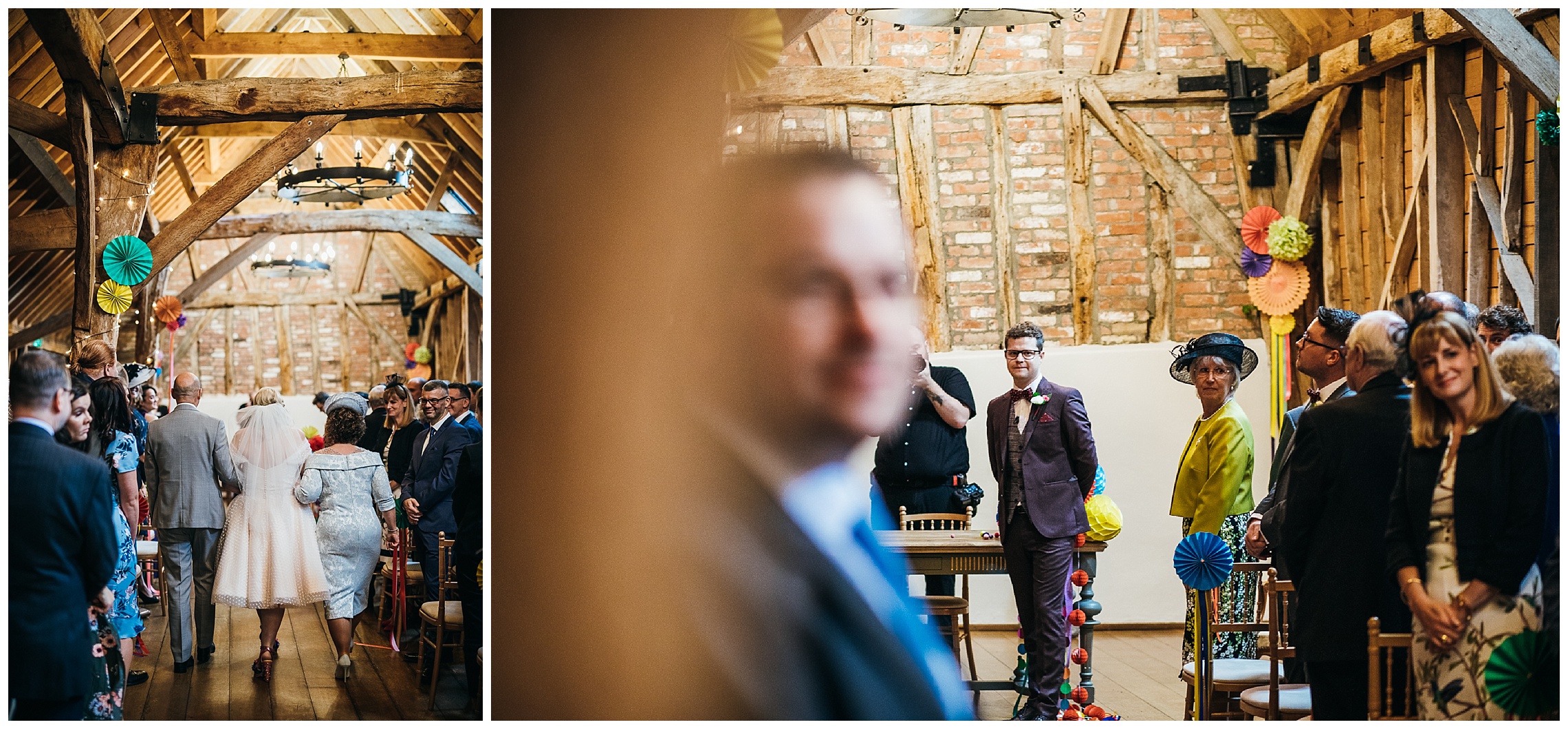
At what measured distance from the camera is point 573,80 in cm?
221

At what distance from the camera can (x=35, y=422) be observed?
9.42 ft

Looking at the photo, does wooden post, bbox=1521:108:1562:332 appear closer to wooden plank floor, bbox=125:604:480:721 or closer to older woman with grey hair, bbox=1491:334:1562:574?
older woman with grey hair, bbox=1491:334:1562:574

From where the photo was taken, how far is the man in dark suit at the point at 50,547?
2.79 m

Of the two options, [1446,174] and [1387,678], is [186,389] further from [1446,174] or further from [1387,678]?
[1446,174]

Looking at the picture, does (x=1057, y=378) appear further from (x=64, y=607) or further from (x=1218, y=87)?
(x=64, y=607)

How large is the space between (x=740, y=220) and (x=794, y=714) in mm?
731

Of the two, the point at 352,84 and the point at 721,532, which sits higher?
the point at 352,84

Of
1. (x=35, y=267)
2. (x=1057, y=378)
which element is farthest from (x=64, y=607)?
(x=35, y=267)

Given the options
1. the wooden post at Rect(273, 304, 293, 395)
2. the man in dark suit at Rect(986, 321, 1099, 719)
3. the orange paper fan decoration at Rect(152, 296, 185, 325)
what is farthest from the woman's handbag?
the wooden post at Rect(273, 304, 293, 395)

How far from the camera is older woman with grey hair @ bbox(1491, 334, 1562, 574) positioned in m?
2.80

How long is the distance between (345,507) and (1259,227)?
5.15 metres

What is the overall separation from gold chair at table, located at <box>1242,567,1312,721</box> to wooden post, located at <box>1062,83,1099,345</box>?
3.57 m

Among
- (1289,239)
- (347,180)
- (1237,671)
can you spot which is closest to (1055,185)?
(1289,239)

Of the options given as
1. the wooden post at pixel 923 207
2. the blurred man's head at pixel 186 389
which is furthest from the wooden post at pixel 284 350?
the wooden post at pixel 923 207
